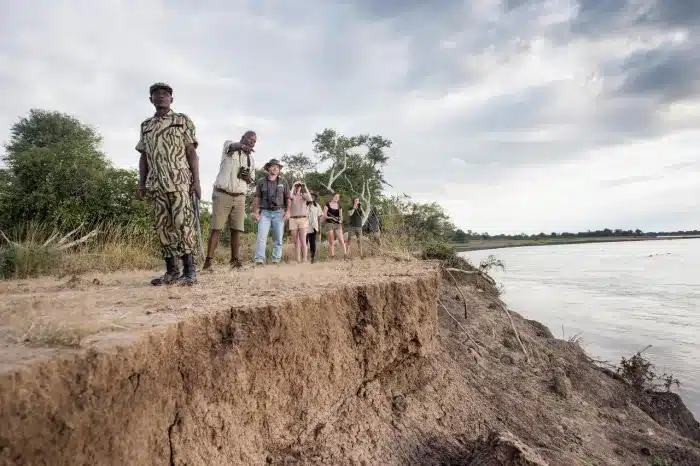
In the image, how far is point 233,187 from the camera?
582cm

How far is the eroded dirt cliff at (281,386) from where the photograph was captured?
71.7 inches

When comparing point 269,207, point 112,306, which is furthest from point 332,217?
point 112,306

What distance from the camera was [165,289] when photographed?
367cm

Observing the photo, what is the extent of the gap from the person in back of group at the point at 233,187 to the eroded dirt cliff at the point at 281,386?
139 centimetres

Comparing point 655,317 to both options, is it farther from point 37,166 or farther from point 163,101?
point 37,166

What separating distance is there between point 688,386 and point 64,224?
12743 millimetres


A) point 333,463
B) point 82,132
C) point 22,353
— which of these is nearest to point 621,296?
point 333,463

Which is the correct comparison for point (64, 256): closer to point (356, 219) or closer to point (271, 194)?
point (271, 194)

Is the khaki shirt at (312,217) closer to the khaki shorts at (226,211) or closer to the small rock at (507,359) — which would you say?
the khaki shorts at (226,211)

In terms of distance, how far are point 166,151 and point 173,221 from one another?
23.4 inches

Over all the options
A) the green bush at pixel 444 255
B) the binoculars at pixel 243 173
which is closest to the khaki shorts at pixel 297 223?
the green bush at pixel 444 255

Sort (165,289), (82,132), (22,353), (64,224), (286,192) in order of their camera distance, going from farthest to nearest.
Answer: (82,132)
(64,224)
(286,192)
(165,289)
(22,353)

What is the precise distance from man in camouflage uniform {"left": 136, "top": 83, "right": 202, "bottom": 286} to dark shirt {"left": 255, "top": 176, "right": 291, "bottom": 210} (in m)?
2.64

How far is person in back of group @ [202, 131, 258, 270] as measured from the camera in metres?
5.81
